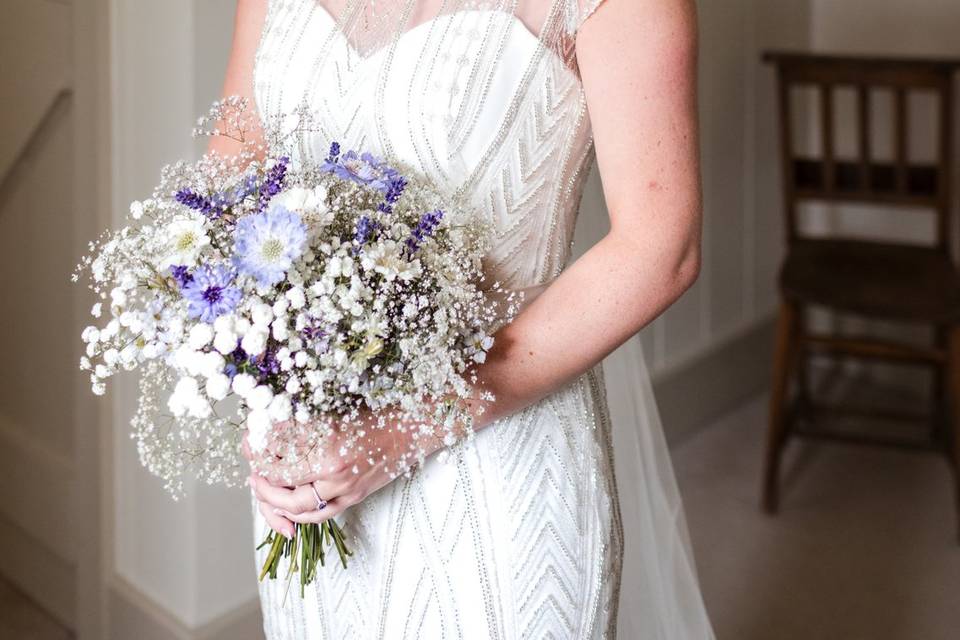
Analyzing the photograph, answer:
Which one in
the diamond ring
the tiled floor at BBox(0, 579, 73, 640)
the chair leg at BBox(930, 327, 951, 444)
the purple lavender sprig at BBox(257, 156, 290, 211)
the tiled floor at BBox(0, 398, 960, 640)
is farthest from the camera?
the chair leg at BBox(930, 327, 951, 444)

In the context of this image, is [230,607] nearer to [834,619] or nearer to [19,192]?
[19,192]

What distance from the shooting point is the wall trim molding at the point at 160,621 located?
250 cm

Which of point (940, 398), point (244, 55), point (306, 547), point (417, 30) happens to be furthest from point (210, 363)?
point (940, 398)

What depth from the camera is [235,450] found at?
1154mm

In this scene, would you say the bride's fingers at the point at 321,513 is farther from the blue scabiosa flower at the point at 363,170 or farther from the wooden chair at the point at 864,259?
the wooden chair at the point at 864,259

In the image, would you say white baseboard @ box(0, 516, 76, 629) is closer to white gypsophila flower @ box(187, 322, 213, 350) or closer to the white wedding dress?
the white wedding dress

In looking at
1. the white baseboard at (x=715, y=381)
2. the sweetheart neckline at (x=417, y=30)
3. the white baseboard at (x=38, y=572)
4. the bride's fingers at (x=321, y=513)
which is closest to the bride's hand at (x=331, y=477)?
the bride's fingers at (x=321, y=513)

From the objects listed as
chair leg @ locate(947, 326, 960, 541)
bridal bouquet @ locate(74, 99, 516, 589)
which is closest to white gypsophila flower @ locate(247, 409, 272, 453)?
bridal bouquet @ locate(74, 99, 516, 589)

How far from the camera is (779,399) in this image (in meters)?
3.46

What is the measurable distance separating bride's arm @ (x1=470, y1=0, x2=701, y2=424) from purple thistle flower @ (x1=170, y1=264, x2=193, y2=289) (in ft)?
1.20

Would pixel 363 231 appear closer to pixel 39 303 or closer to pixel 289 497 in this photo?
pixel 289 497

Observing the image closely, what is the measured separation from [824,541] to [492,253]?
7.85 feet

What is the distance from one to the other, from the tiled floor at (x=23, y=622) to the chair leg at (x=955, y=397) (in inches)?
98.3

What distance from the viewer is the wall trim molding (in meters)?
2.50
